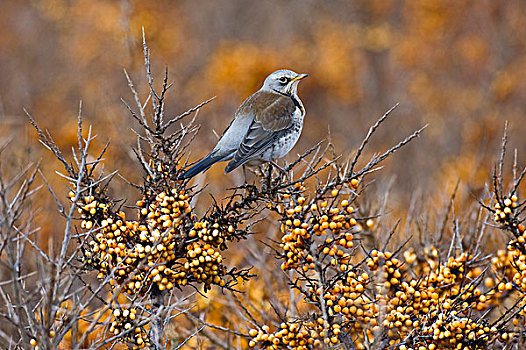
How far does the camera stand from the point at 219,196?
32.9ft

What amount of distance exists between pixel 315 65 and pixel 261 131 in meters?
11.1

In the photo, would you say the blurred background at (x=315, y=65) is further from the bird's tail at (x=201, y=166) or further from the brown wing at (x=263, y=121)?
the bird's tail at (x=201, y=166)

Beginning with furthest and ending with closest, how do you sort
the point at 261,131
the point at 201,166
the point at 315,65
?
the point at 315,65, the point at 261,131, the point at 201,166

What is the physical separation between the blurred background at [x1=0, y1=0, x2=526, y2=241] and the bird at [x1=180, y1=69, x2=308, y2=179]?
4.71 meters

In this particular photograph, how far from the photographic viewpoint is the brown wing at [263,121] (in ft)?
17.9

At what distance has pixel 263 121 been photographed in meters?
5.77

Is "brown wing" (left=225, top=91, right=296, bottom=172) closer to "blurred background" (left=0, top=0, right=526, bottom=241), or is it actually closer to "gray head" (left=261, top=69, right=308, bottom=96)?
"gray head" (left=261, top=69, right=308, bottom=96)

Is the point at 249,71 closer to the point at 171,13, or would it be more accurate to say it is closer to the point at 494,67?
the point at 171,13

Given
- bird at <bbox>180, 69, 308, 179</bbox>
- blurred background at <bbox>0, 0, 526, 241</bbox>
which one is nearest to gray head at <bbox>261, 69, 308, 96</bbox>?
bird at <bbox>180, 69, 308, 179</bbox>

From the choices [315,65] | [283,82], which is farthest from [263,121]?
[315,65]

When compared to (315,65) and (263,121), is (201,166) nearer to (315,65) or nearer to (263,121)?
(263,121)

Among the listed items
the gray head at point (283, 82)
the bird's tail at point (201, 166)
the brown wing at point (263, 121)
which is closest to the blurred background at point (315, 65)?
the gray head at point (283, 82)

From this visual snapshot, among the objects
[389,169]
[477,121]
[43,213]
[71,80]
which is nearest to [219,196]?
[43,213]

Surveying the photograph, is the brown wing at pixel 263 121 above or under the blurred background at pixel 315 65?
under
